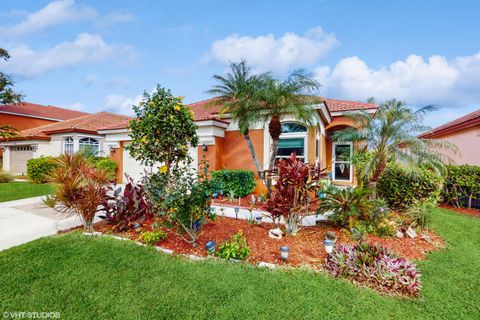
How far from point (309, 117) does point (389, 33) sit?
4.82 m

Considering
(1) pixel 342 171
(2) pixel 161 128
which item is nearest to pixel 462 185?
(1) pixel 342 171

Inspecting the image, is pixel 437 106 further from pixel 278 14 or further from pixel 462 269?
pixel 278 14

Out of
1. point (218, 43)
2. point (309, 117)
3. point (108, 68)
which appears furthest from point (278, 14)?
point (108, 68)

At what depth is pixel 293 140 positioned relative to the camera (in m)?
12.6

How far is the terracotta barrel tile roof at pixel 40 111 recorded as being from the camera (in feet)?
97.9

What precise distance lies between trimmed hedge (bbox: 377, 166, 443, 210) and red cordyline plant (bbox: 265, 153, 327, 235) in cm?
447

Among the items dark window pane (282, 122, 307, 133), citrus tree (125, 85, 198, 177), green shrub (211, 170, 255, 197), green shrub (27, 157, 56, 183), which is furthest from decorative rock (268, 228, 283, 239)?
green shrub (27, 157, 56, 183)

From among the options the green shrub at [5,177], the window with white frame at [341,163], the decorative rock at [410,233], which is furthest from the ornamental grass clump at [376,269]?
the green shrub at [5,177]

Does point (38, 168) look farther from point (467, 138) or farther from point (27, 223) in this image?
point (467, 138)

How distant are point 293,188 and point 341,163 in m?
13.1

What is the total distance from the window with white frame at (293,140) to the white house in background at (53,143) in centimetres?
1648

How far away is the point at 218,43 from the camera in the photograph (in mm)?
12492

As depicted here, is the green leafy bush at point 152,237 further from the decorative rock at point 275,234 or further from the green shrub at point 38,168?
the green shrub at point 38,168

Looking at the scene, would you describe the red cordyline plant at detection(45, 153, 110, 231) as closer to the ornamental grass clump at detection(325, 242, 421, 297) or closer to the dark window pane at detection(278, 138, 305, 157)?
the ornamental grass clump at detection(325, 242, 421, 297)
